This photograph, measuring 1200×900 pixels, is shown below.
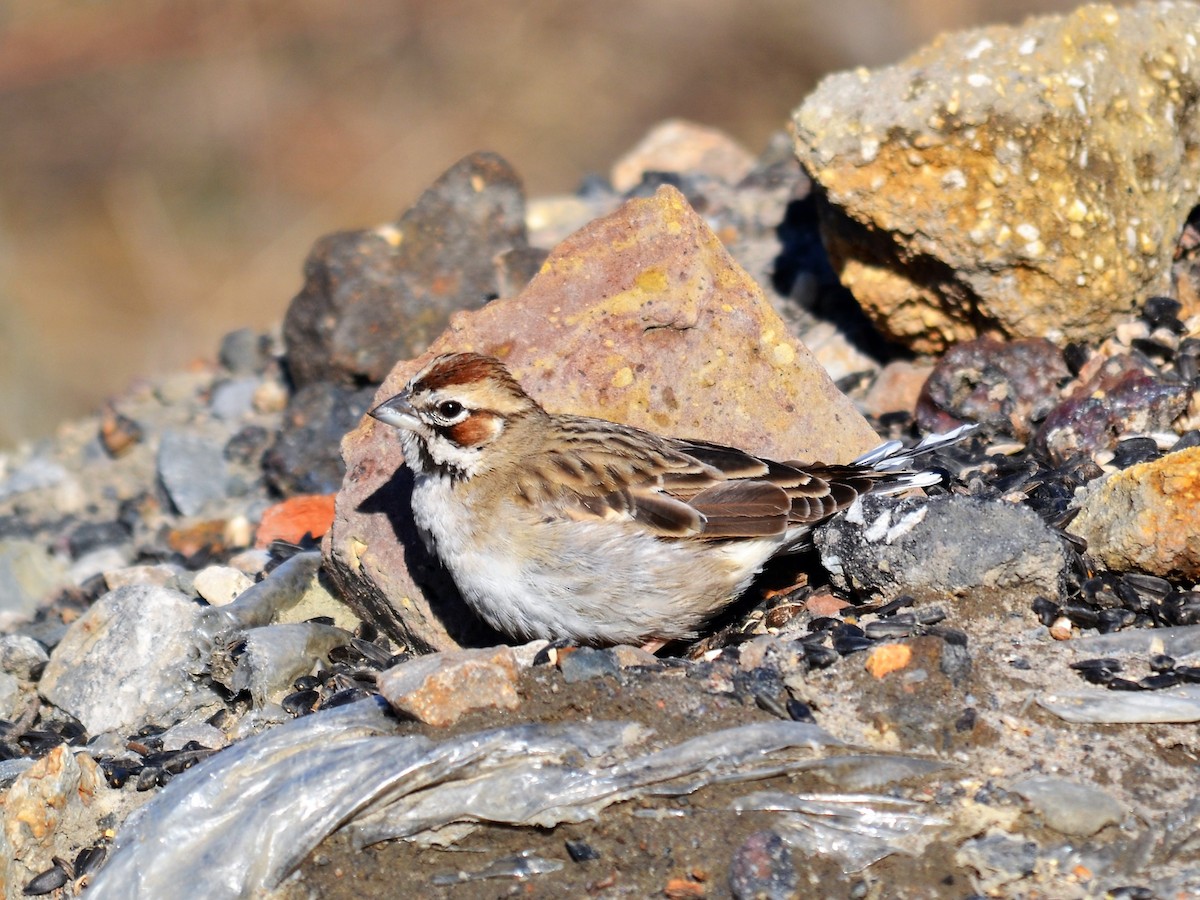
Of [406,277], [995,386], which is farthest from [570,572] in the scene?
[406,277]

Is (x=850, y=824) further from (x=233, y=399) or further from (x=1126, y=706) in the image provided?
(x=233, y=399)

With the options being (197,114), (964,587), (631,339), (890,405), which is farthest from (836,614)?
(197,114)

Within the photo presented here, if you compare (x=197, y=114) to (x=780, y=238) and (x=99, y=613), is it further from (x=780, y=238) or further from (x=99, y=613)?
(x=99, y=613)

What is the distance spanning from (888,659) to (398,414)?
2.30 m

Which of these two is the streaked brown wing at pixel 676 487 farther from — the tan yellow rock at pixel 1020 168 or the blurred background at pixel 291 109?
the blurred background at pixel 291 109

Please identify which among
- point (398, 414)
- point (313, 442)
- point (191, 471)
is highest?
point (398, 414)

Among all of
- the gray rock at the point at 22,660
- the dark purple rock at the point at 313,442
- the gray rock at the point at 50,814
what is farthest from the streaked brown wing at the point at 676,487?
the dark purple rock at the point at 313,442

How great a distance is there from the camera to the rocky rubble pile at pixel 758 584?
4.78 meters

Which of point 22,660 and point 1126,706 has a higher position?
point 22,660

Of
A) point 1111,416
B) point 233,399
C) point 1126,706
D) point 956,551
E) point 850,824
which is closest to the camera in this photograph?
point 850,824

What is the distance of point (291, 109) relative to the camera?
21.3 m

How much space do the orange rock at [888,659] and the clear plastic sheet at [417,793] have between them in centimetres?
42

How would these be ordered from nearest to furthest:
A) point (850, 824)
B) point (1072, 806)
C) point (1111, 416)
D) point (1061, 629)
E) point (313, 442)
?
point (1072, 806) → point (850, 824) → point (1061, 629) → point (1111, 416) → point (313, 442)

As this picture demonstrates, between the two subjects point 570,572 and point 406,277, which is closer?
point 570,572
